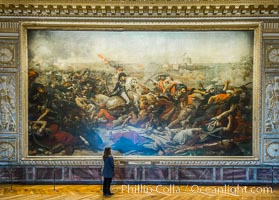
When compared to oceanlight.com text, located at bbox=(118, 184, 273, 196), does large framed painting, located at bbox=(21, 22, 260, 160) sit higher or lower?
higher

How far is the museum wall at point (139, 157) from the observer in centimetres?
1159

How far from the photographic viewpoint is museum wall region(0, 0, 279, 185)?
38.0 ft

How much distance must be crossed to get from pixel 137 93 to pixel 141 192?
326 cm

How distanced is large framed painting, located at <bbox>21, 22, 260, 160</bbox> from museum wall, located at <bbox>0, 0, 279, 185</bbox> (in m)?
0.14

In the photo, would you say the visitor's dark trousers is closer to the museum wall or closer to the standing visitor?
the standing visitor

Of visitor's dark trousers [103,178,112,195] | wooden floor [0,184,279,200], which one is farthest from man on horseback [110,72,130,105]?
wooden floor [0,184,279,200]

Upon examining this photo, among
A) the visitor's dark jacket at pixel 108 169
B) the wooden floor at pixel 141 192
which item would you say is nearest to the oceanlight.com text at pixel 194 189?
the wooden floor at pixel 141 192

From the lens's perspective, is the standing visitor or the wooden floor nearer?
the wooden floor

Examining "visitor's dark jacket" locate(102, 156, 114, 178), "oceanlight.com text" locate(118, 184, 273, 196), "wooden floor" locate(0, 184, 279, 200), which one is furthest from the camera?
"oceanlight.com text" locate(118, 184, 273, 196)

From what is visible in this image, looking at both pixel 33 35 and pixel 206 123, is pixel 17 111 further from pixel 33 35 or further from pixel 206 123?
pixel 206 123

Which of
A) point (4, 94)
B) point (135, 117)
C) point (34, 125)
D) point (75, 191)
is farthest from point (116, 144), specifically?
point (4, 94)

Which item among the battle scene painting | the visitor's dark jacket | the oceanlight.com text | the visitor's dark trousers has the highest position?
the battle scene painting

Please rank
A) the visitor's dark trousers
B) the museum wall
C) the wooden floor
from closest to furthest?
the wooden floor, the visitor's dark trousers, the museum wall

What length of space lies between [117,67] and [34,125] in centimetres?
342
